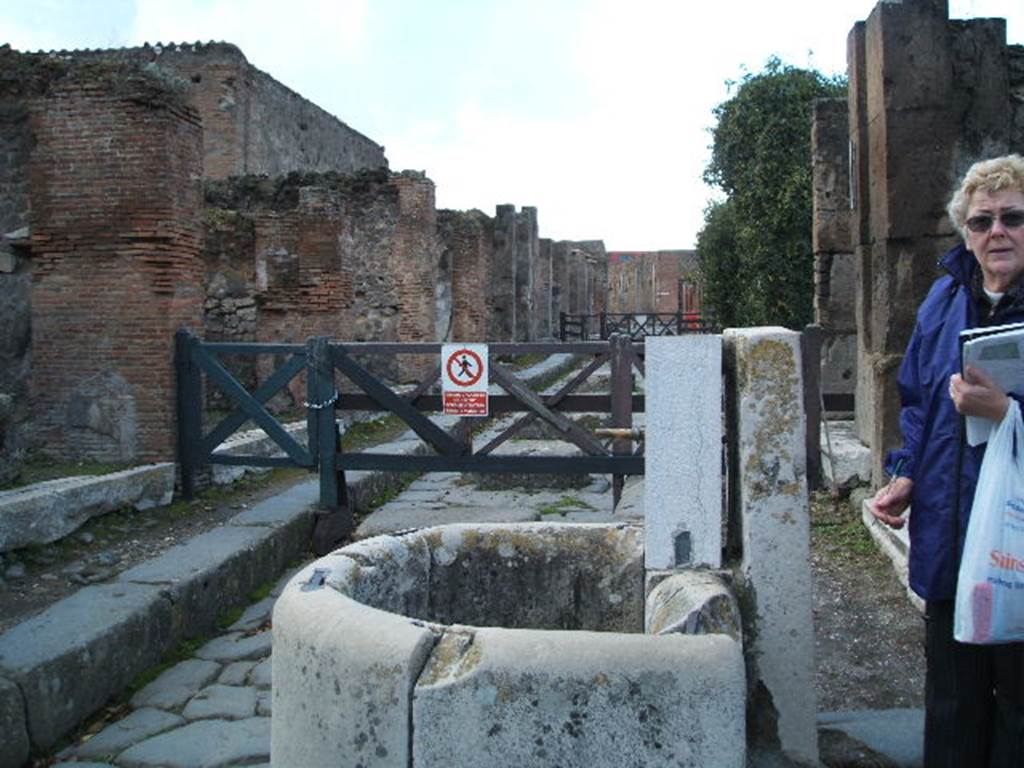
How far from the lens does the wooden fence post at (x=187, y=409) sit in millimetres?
6617

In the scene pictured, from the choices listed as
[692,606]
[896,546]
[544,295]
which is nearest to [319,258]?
[896,546]

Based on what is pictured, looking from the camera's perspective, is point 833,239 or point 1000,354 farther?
point 833,239

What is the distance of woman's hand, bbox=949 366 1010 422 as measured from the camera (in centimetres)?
188

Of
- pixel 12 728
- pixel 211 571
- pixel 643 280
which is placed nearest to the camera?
pixel 12 728

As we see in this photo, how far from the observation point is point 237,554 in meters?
5.01

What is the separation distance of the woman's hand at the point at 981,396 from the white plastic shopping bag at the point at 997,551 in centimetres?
2

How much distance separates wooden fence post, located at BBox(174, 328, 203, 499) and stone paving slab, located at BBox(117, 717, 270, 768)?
3244 millimetres

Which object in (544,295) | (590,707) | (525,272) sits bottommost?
(590,707)

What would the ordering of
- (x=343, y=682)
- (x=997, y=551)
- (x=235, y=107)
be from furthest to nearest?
(x=235, y=107), (x=997, y=551), (x=343, y=682)

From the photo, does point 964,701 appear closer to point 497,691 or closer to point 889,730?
point 889,730

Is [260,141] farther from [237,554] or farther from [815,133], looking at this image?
[237,554]

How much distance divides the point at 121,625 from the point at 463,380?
2802 mm

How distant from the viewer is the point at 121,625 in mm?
3850

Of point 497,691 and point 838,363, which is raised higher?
point 838,363
